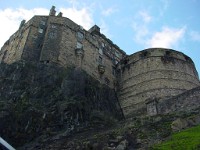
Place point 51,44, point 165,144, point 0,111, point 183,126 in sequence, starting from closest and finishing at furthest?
point 165,144 < point 183,126 < point 0,111 < point 51,44

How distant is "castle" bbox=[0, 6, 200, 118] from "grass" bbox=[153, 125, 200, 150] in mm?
15058

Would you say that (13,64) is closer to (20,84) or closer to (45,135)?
(20,84)

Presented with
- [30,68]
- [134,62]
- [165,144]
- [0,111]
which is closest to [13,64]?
[30,68]

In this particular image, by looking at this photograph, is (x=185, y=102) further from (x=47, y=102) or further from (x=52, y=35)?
(x=52, y=35)

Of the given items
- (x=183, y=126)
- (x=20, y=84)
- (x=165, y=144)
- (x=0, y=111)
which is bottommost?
(x=165, y=144)

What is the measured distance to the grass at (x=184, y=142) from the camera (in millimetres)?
10195

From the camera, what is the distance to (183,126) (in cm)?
1347

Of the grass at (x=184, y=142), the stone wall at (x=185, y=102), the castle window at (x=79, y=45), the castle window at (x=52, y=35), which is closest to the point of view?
the grass at (x=184, y=142)

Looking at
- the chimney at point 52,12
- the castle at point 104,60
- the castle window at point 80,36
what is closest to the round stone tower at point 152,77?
the castle at point 104,60

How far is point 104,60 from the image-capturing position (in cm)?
3250

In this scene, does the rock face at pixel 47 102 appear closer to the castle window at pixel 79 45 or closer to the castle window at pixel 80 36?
the castle window at pixel 79 45

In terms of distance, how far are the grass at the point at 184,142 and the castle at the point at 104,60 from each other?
15.1m

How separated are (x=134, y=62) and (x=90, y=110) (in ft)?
42.0

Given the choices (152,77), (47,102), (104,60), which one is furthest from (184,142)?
(104,60)
